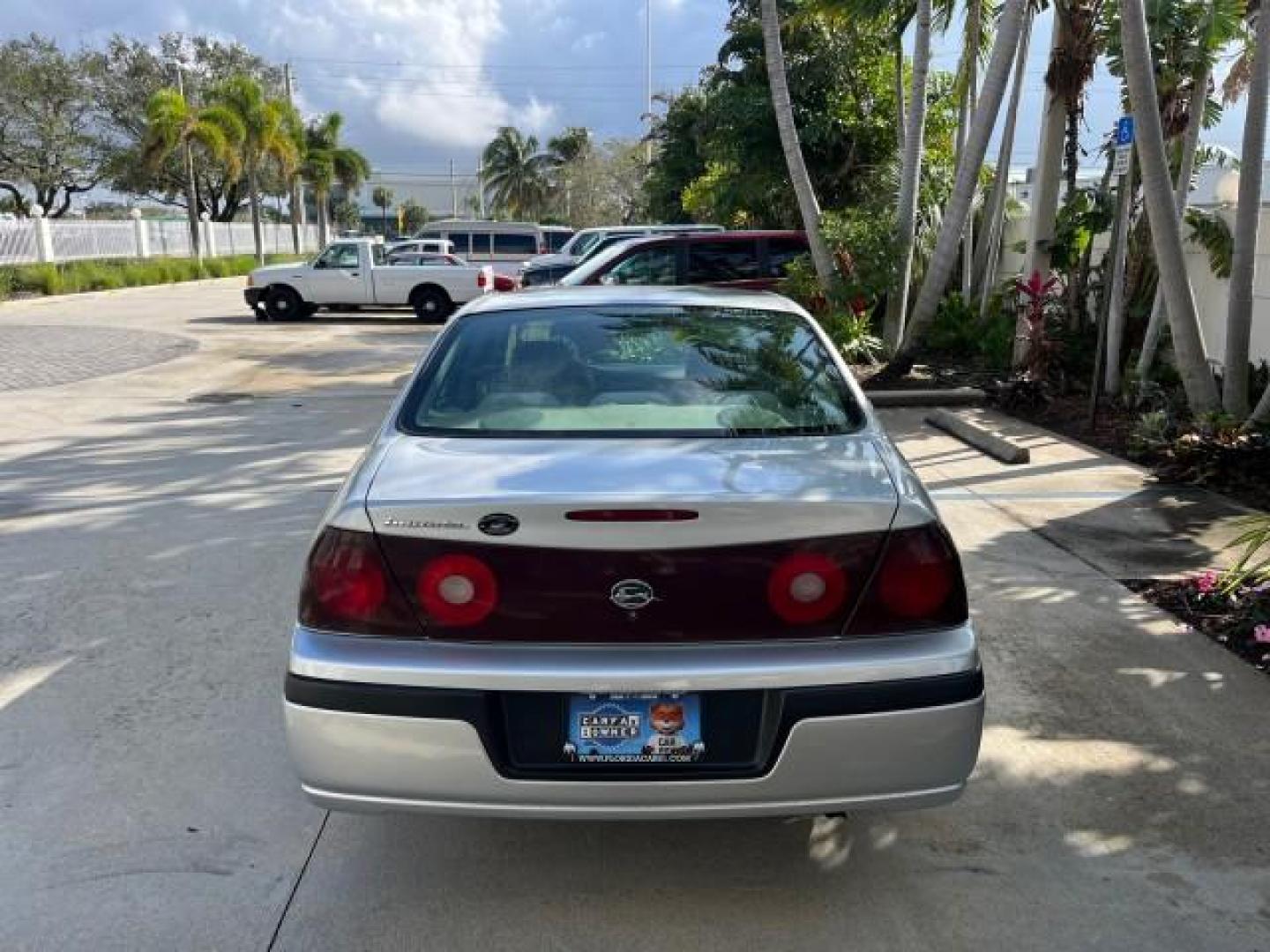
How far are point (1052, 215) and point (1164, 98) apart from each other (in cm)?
150

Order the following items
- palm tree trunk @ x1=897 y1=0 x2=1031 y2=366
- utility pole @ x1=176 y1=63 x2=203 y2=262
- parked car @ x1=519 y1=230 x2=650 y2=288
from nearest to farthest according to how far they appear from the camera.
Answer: palm tree trunk @ x1=897 y1=0 x2=1031 y2=366, parked car @ x1=519 y1=230 x2=650 y2=288, utility pole @ x1=176 y1=63 x2=203 y2=262

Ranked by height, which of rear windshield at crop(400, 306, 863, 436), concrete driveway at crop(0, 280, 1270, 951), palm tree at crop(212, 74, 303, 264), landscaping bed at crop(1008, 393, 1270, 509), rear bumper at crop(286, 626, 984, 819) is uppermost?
palm tree at crop(212, 74, 303, 264)

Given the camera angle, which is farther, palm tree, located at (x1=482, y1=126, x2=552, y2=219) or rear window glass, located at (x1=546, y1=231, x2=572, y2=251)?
palm tree, located at (x1=482, y1=126, x2=552, y2=219)

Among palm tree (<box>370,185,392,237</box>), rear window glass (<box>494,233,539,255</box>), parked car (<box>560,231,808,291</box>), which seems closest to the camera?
parked car (<box>560,231,808,291</box>)

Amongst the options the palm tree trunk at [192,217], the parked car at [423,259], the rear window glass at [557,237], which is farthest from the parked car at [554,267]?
the palm tree trunk at [192,217]

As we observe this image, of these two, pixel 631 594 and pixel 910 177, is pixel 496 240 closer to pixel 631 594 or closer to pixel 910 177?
pixel 910 177

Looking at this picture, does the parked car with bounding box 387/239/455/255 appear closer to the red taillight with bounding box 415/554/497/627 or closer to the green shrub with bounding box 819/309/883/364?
the green shrub with bounding box 819/309/883/364

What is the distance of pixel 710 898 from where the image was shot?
2867 millimetres

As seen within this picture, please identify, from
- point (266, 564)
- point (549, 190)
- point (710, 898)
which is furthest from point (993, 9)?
point (549, 190)

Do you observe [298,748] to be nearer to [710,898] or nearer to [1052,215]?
[710,898]

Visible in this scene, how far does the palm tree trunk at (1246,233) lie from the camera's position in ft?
23.4

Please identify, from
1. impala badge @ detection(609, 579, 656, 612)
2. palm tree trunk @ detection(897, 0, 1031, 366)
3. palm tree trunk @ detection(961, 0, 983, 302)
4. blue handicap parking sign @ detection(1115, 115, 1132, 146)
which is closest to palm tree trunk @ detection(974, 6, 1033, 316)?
palm tree trunk @ detection(961, 0, 983, 302)

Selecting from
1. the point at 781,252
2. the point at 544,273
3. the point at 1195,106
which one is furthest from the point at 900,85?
the point at 1195,106

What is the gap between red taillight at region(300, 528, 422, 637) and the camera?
2.61 meters
